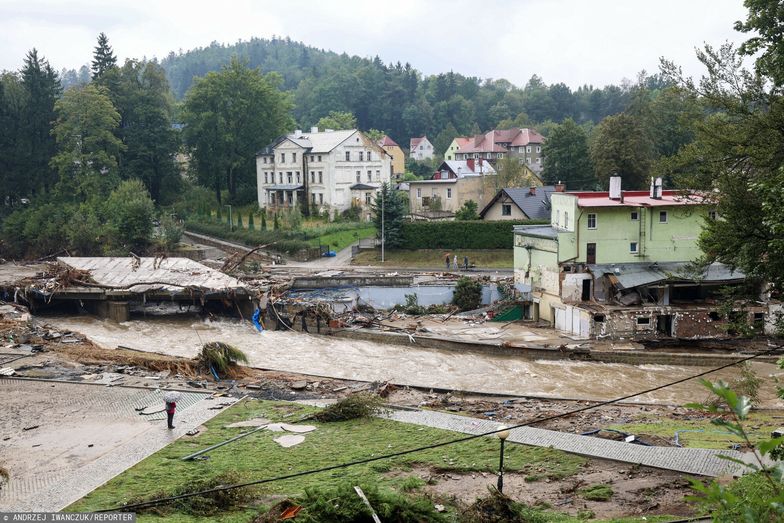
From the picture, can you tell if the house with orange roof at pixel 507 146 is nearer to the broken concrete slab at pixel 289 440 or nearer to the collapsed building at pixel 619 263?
the collapsed building at pixel 619 263

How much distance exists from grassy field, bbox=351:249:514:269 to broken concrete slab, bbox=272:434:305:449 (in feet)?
108

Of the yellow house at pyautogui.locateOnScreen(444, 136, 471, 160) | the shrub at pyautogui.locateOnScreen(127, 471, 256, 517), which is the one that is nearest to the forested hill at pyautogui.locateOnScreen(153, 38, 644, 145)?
the yellow house at pyautogui.locateOnScreen(444, 136, 471, 160)

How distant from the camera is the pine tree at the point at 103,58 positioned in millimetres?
75875

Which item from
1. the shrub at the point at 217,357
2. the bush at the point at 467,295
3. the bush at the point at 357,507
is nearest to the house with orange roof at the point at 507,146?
the bush at the point at 467,295

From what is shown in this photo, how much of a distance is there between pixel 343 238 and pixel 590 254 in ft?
81.4

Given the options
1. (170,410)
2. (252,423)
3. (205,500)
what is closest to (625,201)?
(252,423)

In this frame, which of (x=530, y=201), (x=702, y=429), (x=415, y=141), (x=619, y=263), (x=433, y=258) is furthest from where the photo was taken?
(x=415, y=141)

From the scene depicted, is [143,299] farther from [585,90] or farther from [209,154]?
[585,90]

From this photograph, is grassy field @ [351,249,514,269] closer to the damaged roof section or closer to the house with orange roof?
the damaged roof section

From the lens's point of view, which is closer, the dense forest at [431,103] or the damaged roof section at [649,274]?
the damaged roof section at [649,274]

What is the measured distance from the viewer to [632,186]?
5738cm

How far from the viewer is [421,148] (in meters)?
118

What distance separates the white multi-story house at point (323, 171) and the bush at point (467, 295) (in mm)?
25701

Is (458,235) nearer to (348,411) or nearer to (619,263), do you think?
(619,263)
